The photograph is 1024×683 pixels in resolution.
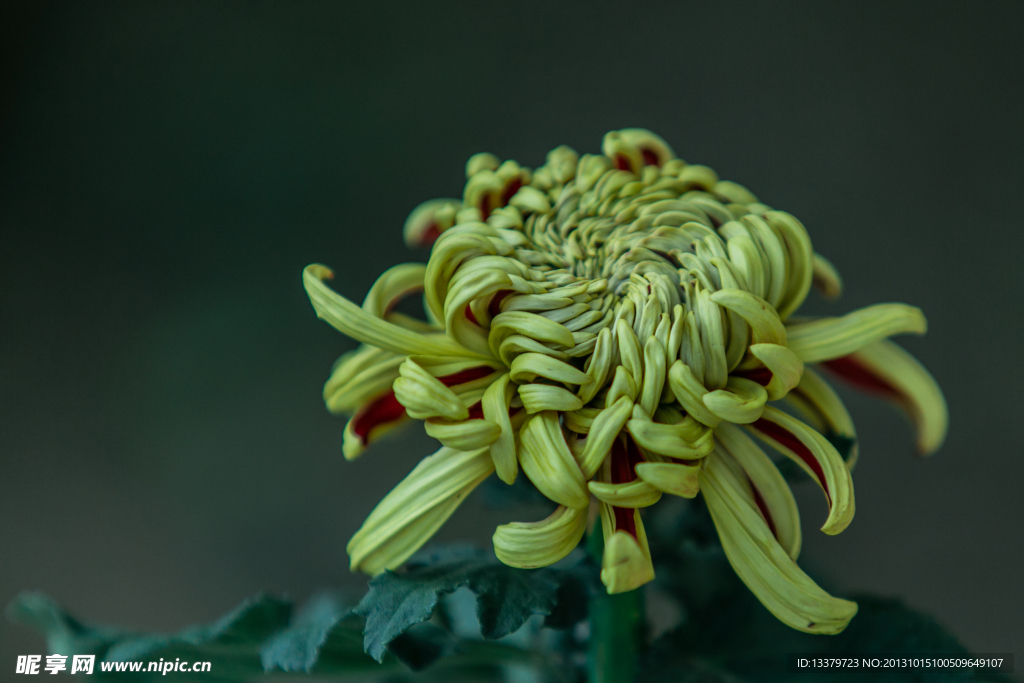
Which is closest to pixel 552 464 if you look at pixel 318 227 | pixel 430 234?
pixel 430 234

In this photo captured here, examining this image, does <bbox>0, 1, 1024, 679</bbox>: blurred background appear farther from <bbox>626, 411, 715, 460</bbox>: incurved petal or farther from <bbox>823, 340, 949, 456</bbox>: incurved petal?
<bbox>626, 411, 715, 460</bbox>: incurved petal

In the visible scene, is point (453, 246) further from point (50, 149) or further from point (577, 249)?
point (50, 149)

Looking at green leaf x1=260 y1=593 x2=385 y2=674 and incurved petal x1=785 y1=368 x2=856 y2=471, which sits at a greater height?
incurved petal x1=785 y1=368 x2=856 y2=471

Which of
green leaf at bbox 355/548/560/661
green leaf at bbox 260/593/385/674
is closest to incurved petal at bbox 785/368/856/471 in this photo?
green leaf at bbox 355/548/560/661

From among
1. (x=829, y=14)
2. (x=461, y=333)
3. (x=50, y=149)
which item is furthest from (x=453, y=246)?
(x=50, y=149)

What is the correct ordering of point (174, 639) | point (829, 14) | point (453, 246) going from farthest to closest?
1. point (829, 14)
2. point (174, 639)
3. point (453, 246)

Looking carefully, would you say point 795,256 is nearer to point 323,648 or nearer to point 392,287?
point 392,287
